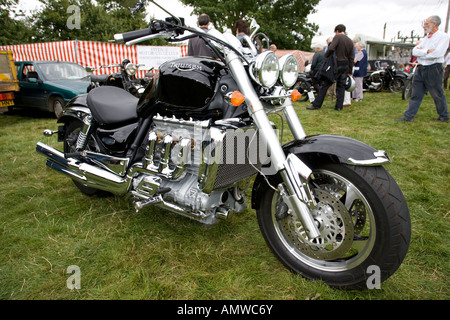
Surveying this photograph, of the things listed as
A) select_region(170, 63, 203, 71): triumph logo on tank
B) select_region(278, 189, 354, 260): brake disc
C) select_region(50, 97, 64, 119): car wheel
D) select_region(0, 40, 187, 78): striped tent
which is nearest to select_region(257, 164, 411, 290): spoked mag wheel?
select_region(278, 189, 354, 260): brake disc

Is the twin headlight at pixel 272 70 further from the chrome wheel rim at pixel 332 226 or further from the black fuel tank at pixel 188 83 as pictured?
the chrome wheel rim at pixel 332 226

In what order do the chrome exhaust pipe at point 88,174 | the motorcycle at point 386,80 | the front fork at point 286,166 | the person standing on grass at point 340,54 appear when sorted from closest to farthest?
the front fork at point 286,166
the chrome exhaust pipe at point 88,174
the person standing on grass at point 340,54
the motorcycle at point 386,80

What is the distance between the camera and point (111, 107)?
261cm

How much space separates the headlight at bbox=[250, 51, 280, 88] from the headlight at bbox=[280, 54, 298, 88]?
4 centimetres

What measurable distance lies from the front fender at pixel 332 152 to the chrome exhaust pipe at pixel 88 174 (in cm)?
122

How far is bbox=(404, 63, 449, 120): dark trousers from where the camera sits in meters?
5.58

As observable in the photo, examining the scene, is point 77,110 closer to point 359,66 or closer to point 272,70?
point 272,70

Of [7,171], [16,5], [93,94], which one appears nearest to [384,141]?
[93,94]

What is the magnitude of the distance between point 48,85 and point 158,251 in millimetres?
7232

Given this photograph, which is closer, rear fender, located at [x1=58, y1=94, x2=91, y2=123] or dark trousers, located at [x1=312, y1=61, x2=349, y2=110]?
rear fender, located at [x1=58, y1=94, x2=91, y2=123]

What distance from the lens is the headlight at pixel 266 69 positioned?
174cm

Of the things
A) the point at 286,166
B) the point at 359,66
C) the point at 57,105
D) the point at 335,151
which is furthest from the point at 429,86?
the point at 57,105

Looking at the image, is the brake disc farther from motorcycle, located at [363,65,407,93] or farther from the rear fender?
motorcycle, located at [363,65,407,93]

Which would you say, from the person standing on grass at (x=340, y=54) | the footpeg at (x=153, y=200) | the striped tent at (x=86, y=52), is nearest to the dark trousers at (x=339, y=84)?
the person standing on grass at (x=340, y=54)
